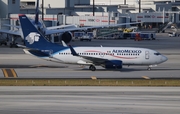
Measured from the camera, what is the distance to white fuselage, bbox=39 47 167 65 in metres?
Answer: 56.8

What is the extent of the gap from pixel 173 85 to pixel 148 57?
41.7 ft

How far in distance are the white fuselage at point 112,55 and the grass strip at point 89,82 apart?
8.88m

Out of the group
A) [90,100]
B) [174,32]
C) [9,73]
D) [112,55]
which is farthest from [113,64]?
[174,32]

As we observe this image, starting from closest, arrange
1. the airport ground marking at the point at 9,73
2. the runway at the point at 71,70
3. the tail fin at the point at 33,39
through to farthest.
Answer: the airport ground marking at the point at 9,73
the runway at the point at 71,70
the tail fin at the point at 33,39

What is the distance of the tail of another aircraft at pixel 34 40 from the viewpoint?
57656 mm

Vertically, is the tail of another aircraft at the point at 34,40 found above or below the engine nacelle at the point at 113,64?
above

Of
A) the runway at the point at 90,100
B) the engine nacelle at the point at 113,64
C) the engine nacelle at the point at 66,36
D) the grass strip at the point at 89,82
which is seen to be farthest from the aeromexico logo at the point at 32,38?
the engine nacelle at the point at 66,36

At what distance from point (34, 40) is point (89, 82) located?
1362 cm

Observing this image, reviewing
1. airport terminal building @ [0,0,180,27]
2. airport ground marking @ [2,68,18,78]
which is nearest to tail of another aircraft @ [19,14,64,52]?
airport ground marking @ [2,68,18,78]

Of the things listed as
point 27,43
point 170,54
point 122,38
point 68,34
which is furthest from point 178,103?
point 122,38

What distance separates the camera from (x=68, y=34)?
96625 mm

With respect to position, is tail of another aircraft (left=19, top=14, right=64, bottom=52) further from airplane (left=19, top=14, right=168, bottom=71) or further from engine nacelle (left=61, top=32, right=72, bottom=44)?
engine nacelle (left=61, top=32, right=72, bottom=44)

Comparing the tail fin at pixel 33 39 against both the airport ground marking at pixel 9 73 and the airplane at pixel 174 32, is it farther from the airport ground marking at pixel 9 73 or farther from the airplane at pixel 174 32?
the airplane at pixel 174 32

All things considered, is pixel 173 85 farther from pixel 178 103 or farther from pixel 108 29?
pixel 108 29
